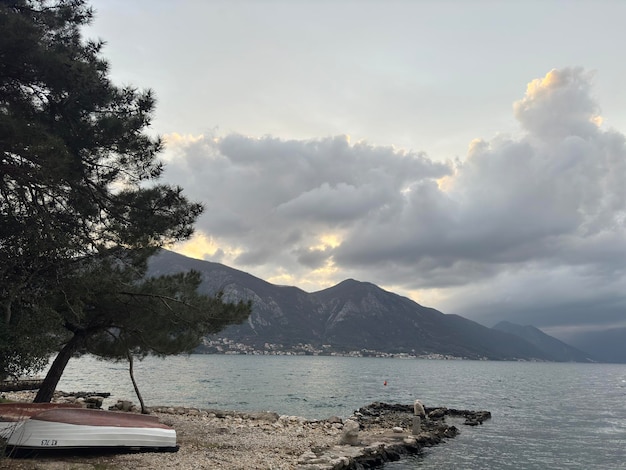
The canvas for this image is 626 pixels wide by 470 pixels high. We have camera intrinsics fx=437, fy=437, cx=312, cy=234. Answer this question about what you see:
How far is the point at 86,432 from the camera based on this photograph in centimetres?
1307

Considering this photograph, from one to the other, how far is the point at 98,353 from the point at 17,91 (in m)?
13.6

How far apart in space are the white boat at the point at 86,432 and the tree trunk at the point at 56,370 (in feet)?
16.2

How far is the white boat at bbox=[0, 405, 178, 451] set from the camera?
1234 cm

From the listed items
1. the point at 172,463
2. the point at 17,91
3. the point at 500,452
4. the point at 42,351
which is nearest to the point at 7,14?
the point at 17,91

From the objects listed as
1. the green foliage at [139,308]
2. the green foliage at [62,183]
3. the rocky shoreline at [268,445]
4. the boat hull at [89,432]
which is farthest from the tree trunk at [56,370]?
the rocky shoreline at [268,445]

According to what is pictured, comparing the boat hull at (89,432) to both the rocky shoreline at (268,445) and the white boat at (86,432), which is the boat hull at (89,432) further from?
the rocky shoreline at (268,445)

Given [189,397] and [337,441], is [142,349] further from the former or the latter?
[189,397]

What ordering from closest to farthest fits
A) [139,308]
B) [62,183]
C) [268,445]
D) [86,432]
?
[62,183] < [86,432] < [139,308] < [268,445]

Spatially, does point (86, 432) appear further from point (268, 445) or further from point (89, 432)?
point (268, 445)

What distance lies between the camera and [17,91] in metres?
12.1

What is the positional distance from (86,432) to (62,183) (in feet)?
24.3

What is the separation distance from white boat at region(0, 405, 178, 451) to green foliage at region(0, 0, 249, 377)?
1706 mm

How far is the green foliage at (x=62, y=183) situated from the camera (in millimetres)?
11273

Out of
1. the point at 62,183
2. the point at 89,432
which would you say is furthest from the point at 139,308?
the point at 62,183
